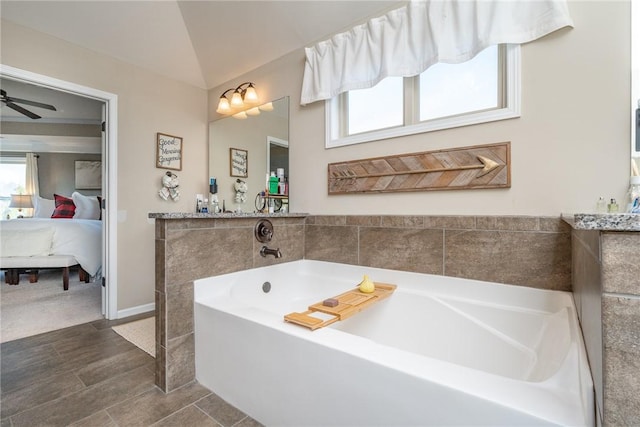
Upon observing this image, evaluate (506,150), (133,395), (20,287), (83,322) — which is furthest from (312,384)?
(20,287)

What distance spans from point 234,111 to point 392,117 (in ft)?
5.85

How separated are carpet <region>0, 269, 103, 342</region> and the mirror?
167cm

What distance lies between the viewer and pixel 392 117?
7.21 feet

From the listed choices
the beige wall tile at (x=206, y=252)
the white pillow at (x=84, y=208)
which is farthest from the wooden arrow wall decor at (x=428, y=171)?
the white pillow at (x=84, y=208)

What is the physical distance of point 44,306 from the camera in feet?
9.77

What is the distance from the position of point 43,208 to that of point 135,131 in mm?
4347

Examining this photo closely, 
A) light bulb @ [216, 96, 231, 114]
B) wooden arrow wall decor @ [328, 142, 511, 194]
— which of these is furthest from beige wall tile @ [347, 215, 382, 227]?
light bulb @ [216, 96, 231, 114]

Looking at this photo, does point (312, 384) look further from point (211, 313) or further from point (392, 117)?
point (392, 117)

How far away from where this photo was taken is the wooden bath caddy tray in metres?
1.28

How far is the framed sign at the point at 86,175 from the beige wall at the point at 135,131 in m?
4.06

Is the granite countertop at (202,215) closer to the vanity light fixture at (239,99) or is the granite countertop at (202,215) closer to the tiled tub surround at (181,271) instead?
the tiled tub surround at (181,271)

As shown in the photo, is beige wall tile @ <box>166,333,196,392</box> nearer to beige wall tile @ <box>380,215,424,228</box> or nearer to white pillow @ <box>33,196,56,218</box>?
beige wall tile @ <box>380,215,424,228</box>

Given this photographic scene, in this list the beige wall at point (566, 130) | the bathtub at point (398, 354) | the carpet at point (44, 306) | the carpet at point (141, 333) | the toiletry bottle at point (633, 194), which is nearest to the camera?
the bathtub at point (398, 354)

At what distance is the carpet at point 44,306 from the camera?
8.05 feet
